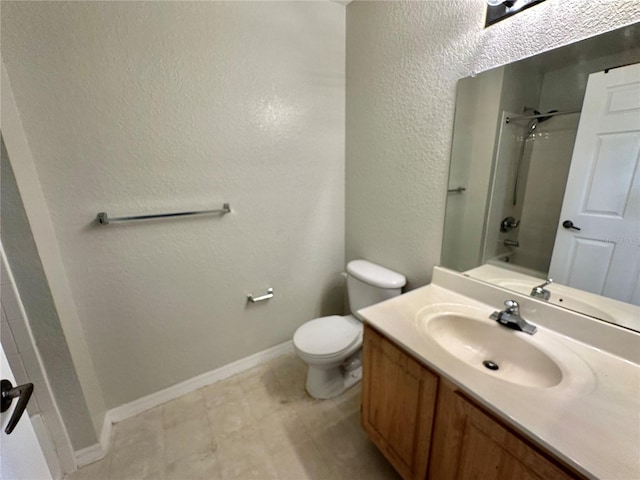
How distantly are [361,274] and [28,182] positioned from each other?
1.61 meters

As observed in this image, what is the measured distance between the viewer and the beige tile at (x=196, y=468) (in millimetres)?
1271

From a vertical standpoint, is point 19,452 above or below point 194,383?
above

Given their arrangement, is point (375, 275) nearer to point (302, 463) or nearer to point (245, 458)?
point (302, 463)

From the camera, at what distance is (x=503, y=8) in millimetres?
1022

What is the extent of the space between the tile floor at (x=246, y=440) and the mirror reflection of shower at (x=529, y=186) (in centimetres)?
116

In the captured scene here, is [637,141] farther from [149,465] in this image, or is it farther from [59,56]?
[149,465]

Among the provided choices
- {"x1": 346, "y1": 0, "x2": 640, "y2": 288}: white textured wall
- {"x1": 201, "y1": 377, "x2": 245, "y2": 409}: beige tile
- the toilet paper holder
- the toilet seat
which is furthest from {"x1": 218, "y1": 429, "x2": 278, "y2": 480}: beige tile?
{"x1": 346, "y1": 0, "x2": 640, "y2": 288}: white textured wall

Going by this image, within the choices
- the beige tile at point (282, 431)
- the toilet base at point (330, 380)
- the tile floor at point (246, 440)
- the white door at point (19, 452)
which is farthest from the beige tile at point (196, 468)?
the white door at point (19, 452)

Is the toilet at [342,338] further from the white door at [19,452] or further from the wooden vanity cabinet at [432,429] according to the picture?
the white door at [19,452]

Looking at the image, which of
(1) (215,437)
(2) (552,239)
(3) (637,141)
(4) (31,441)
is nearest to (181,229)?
(4) (31,441)

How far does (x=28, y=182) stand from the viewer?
3.56 feet

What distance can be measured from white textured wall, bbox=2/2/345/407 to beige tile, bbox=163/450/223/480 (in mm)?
A: 486

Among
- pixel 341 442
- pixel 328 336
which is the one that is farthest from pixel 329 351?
pixel 341 442

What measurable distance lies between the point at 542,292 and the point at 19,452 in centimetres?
163
